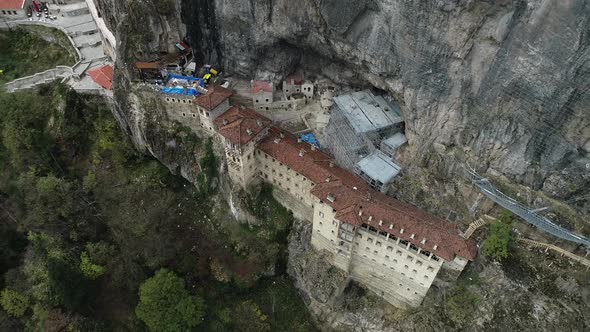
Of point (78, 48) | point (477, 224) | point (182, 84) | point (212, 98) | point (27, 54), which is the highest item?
point (212, 98)

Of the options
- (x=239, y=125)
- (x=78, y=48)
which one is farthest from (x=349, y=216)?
(x=78, y=48)

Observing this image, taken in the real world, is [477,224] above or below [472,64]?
below

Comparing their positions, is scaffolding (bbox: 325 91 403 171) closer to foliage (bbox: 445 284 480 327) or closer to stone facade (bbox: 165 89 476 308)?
stone facade (bbox: 165 89 476 308)

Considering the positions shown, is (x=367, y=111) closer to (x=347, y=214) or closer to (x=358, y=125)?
(x=358, y=125)

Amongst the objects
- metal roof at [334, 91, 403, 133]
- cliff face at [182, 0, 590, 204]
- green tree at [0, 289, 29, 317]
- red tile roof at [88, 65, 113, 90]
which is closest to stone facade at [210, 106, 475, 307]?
metal roof at [334, 91, 403, 133]

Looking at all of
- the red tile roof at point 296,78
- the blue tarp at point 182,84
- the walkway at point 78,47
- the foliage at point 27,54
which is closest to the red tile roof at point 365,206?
the red tile roof at point 296,78

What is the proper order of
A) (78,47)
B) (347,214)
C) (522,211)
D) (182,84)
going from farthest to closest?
(78,47) → (182,84) → (347,214) → (522,211)
